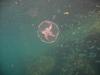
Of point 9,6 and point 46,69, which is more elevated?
point 9,6

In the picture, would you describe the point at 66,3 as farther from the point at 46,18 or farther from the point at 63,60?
the point at 63,60

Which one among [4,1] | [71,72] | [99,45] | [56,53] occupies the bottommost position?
[56,53]

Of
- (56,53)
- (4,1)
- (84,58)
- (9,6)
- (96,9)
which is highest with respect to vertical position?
(4,1)

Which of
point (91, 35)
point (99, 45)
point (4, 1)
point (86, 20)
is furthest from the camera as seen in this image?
point (86, 20)

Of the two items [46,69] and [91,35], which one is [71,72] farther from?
[91,35]

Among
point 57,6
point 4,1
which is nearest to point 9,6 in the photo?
point 4,1

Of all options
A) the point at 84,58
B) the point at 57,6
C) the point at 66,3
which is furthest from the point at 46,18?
the point at 84,58

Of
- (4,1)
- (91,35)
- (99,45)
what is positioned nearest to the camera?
(4,1)

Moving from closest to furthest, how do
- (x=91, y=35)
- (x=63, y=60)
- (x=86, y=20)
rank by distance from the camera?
(x=91, y=35) → (x=63, y=60) → (x=86, y=20)

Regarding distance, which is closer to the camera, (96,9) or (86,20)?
(96,9)
